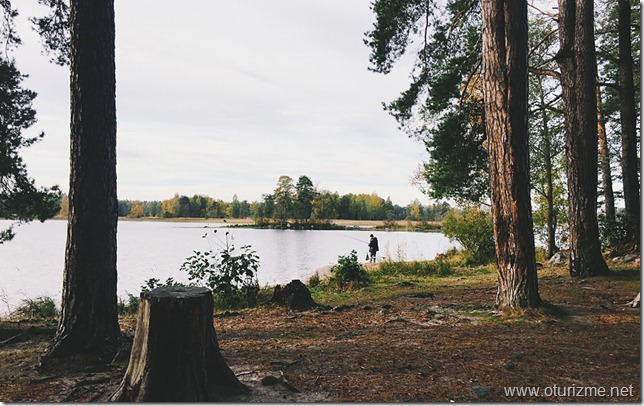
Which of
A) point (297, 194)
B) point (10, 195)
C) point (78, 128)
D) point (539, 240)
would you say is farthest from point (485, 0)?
point (297, 194)

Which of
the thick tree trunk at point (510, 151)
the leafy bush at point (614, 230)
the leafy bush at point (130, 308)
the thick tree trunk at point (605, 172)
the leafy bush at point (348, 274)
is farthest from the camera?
the thick tree trunk at point (605, 172)

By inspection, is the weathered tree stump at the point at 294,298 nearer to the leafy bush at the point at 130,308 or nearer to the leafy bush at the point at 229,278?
the leafy bush at the point at 229,278

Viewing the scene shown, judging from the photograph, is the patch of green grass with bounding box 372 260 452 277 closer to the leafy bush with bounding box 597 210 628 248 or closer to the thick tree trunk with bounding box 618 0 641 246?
the leafy bush with bounding box 597 210 628 248

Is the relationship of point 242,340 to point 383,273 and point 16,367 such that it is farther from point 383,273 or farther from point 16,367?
point 383,273

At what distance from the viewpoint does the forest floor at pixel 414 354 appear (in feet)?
10.6

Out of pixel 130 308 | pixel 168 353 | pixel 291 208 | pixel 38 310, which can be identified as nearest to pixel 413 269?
pixel 130 308

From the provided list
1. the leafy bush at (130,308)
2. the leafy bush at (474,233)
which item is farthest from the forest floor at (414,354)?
the leafy bush at (474,233)

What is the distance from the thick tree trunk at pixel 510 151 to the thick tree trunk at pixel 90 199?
4827 mm

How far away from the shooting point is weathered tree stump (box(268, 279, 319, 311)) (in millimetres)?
7062

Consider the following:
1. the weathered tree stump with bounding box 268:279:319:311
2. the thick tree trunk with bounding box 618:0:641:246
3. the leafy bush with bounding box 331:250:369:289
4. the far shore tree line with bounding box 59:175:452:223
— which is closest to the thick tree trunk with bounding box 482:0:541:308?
the weathered tree stump with bounding box 268:279:319:311

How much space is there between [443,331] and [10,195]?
756 centimetres

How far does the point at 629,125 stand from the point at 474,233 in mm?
6839

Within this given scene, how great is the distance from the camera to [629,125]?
34.6 feet

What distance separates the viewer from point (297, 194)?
204 ft
